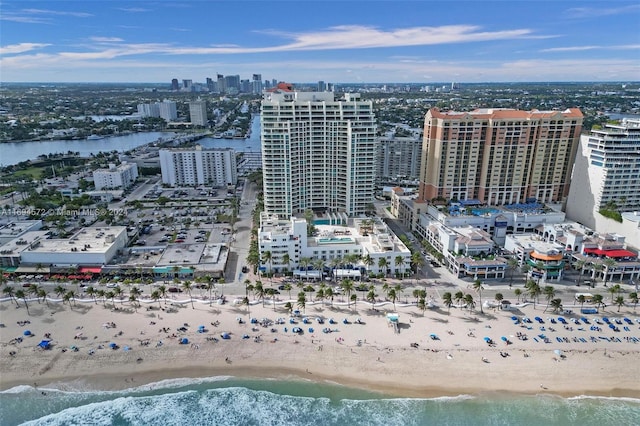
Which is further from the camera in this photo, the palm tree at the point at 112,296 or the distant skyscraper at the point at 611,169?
the distant skyscraper at the point at 611,169

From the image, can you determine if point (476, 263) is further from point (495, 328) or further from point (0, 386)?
point (0, 386)

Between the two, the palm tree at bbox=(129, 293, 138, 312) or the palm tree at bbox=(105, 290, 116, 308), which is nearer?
the palm tree at bbox=(129, 293, 138, 312)

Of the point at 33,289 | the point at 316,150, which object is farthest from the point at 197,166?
the point at 33,289

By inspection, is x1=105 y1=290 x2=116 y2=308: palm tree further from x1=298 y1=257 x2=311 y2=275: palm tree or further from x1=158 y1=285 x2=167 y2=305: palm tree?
x1=298 y1=257 x2=311 y2=275: palm tree

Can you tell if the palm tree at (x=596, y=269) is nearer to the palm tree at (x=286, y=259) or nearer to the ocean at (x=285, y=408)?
the ocean at (x=285, y=408)

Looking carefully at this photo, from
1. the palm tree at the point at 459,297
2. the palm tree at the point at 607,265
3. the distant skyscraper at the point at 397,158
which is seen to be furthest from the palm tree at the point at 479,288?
the distant skyscraper at the point at 397,158

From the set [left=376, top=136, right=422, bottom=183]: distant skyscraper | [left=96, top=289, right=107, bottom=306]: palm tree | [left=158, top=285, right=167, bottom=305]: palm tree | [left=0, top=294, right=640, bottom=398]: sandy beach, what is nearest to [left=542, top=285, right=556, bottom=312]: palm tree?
[left=0, top=294, right=640, bottom=398]: sandy beach
